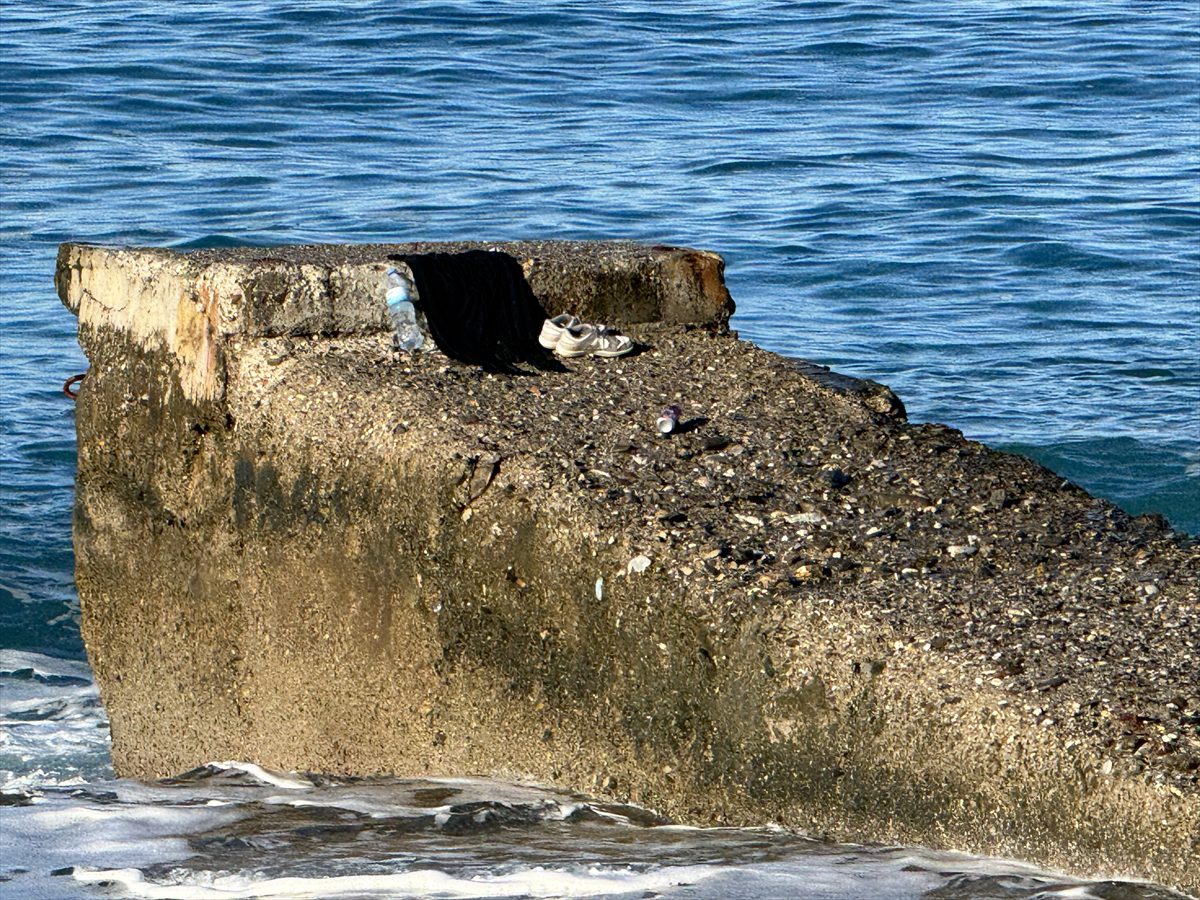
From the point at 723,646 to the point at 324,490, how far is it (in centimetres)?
111

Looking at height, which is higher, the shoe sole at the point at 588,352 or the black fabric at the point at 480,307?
the black fabric at the point at 480,307

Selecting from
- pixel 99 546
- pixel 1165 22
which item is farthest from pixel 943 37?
pixel 99 546

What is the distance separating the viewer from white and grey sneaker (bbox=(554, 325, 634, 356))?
4418 mm

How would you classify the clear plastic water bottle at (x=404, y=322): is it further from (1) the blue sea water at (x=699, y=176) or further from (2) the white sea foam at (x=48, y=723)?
(2) the white sea foam at (x=48, y=723)

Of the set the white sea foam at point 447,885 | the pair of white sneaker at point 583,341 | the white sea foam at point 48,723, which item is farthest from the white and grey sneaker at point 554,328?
the white sea foam at point 48,723

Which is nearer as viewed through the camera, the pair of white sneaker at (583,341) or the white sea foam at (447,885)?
the white sea foam at (447,885)

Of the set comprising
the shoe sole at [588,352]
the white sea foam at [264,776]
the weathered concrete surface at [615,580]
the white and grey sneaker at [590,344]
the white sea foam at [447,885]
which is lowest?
the white sea foam at [264,776]

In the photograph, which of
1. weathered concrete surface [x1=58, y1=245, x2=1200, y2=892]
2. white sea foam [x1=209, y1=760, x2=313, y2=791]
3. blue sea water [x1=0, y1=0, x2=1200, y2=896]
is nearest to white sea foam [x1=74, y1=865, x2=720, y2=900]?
blue sea water [x1=0, y1=0, x2=1200, y2=896]

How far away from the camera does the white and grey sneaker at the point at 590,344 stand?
4.42 m

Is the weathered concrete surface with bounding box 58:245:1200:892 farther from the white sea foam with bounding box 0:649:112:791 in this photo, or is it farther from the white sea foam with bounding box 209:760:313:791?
the white sea foam with bounding box 0:649:112:791

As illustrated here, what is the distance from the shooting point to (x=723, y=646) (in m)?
3.33

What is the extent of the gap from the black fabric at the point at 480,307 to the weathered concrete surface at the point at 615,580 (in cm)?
9

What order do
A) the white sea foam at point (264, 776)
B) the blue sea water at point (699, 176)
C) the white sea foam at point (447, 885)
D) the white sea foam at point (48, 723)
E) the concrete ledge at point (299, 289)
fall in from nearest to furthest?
1. the white sea foam at point (447, 885)
2. the white sea foam at point (264, 776)
3. the concrete ledge at point (299, 289)
4. the white sea foam at point (48, 723)
5. the blue sea water at point (699, 176)

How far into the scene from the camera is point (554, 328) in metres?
4.46
